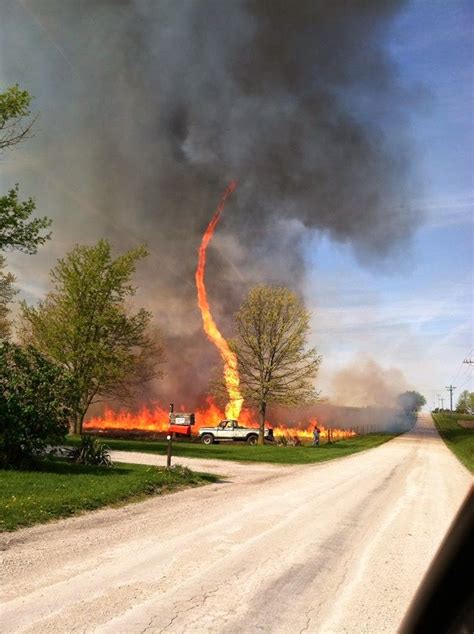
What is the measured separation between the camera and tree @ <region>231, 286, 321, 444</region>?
3784cm

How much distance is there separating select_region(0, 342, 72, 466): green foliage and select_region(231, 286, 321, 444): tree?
79.2 ft

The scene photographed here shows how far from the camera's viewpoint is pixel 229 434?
38.8 meters

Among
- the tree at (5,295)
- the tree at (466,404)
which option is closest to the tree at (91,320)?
the tree at (5,295)

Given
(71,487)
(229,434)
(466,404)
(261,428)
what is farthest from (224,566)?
(466,404)

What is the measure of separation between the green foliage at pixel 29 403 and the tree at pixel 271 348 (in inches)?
950

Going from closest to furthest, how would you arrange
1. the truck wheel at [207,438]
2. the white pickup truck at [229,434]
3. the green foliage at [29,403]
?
the green foliage at [29,403] → the truck wheel at [207,438] → the white pickup truck at [229,434]

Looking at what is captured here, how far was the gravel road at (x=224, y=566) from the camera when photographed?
4.75 m

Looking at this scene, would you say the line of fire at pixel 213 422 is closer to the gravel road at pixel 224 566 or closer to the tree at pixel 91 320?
the tree at pixel 91 320

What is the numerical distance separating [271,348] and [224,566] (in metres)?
32.3

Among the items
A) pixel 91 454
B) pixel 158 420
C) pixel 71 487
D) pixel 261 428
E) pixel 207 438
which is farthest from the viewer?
pixel 158 420

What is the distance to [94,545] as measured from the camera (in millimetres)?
7219

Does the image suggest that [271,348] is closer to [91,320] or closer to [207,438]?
[207,438]

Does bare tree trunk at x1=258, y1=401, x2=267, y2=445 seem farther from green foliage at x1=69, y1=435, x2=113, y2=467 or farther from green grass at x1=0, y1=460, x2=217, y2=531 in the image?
green foliage at x1=69, y1=435, x2=113, y2=467

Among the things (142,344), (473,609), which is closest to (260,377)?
(142,344)
